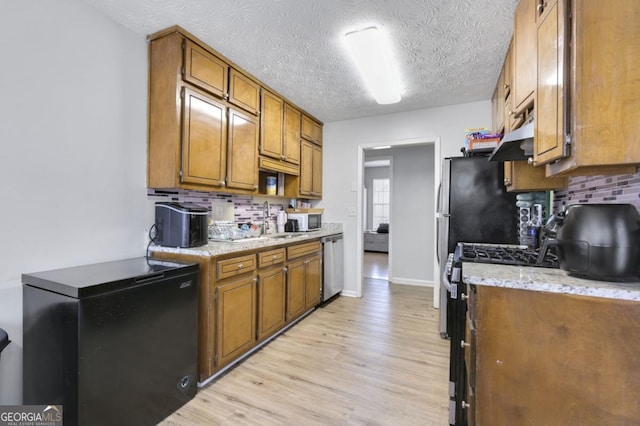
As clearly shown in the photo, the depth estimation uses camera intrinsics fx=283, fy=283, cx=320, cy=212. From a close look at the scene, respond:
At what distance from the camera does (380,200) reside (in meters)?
8.58

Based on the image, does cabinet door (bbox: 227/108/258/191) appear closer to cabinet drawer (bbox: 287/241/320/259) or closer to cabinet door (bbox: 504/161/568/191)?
cabinet drawer (bbox: 287/241/320/259)

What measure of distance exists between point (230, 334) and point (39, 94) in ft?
6.08

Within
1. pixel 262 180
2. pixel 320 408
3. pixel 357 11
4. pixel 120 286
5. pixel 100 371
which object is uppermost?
pixel 357 11

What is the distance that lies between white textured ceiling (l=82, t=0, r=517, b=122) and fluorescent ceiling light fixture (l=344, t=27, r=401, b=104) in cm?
7

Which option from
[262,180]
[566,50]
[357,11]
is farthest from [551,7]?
[262,180]

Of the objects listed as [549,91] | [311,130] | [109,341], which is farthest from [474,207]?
[109,341]

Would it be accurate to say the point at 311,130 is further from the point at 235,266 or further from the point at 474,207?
the point at 235,266

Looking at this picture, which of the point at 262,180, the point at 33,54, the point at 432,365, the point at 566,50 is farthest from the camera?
the point at 262,180

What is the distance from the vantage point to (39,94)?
1.57 metres

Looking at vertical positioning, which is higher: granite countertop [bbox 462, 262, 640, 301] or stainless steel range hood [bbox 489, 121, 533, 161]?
stainless steel range hood [bbox 489, 121, 533, 161]

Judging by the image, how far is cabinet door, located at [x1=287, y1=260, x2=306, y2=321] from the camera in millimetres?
2785

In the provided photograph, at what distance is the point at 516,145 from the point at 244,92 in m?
2.18

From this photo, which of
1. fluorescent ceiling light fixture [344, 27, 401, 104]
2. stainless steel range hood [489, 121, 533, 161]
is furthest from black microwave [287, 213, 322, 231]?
stainless steel range hood [489, 121, 533, 161]

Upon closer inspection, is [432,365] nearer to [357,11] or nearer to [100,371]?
[100,371]
